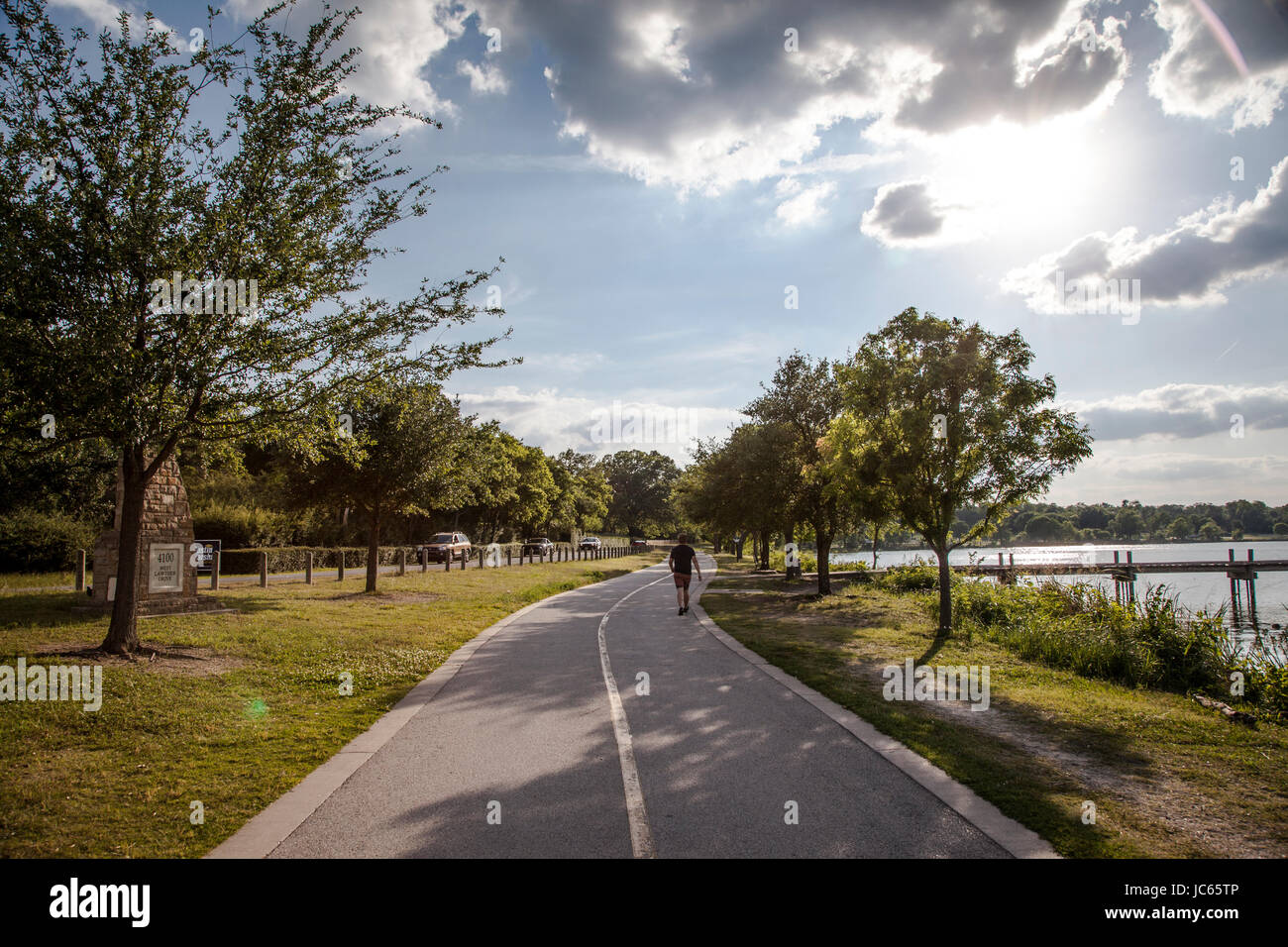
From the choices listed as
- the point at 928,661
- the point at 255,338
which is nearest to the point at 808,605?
the point at 928,661

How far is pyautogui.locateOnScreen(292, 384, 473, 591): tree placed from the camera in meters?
19.6

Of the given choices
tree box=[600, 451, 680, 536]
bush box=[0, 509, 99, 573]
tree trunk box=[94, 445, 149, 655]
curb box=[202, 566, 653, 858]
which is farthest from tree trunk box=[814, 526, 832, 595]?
tree box=[600, 451, 680, 536]

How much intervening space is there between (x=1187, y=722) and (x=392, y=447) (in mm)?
18080

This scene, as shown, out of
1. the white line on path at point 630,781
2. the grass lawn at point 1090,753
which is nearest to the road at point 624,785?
the white line on path at point 630,781

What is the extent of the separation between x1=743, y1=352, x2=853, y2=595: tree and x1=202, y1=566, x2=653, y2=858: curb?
16.6 meters

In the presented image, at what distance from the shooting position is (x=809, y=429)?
83.4 feet

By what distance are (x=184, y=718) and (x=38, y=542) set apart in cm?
2273

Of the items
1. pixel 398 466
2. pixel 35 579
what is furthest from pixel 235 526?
pixel 398 466

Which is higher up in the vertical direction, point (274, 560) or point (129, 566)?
point (129, 566)

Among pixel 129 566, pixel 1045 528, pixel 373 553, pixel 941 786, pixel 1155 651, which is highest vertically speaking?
pixel 129 566

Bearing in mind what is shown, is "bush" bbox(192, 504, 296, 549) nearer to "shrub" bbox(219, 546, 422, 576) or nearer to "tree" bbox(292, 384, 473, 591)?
"shrub" bbox(219, 546, 422, 576)

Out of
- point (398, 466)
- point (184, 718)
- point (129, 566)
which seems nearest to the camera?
point (184, 718)

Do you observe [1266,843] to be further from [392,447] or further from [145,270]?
[392,447]

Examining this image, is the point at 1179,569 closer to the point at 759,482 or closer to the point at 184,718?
the point at 759,482
